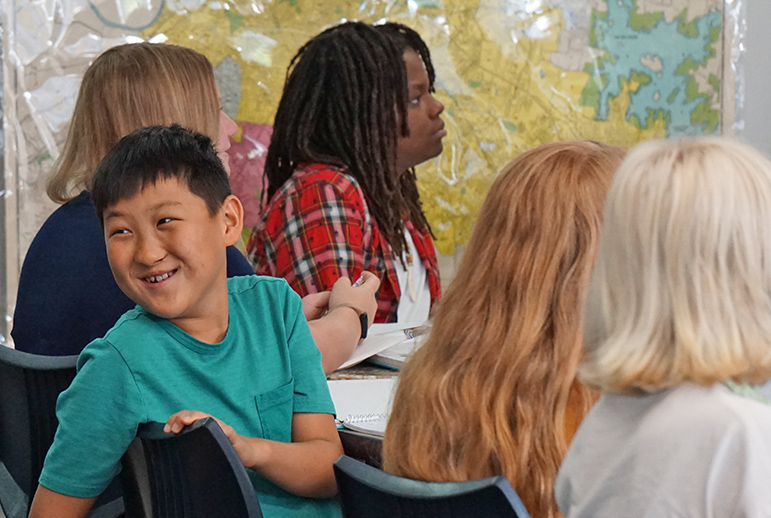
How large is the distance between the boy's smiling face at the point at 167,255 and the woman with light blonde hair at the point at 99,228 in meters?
0.31

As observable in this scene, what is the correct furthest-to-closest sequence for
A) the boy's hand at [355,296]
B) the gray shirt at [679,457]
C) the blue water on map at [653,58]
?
1. the blue water on map at [653,58]
2. the boy's hand at [355,296]
3. the gray shirt at [679,457]

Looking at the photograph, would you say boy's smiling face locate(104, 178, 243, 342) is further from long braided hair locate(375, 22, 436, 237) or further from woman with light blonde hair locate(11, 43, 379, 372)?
long braided hair locate(375, 22, 436, 237)

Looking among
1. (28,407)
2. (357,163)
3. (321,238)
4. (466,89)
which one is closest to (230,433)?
(28,407)

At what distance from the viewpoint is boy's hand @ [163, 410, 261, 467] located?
873 mm

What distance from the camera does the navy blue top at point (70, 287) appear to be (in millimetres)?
1366

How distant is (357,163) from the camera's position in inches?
91.0

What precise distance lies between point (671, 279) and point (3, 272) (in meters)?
2.65

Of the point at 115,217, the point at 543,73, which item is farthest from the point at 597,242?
the point at 543,73

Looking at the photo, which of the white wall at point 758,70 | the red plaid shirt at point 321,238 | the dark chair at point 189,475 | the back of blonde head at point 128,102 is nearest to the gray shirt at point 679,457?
the dark chair at point 189,475

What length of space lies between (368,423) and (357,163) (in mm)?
1198

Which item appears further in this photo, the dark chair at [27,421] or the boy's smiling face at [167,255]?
the dark chair at [27,421]

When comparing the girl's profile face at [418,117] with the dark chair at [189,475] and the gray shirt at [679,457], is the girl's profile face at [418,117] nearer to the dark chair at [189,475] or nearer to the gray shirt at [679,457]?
the dark chair at [189,475]

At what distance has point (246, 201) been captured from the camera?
3016 mm

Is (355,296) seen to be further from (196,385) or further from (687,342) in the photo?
(687,342)
